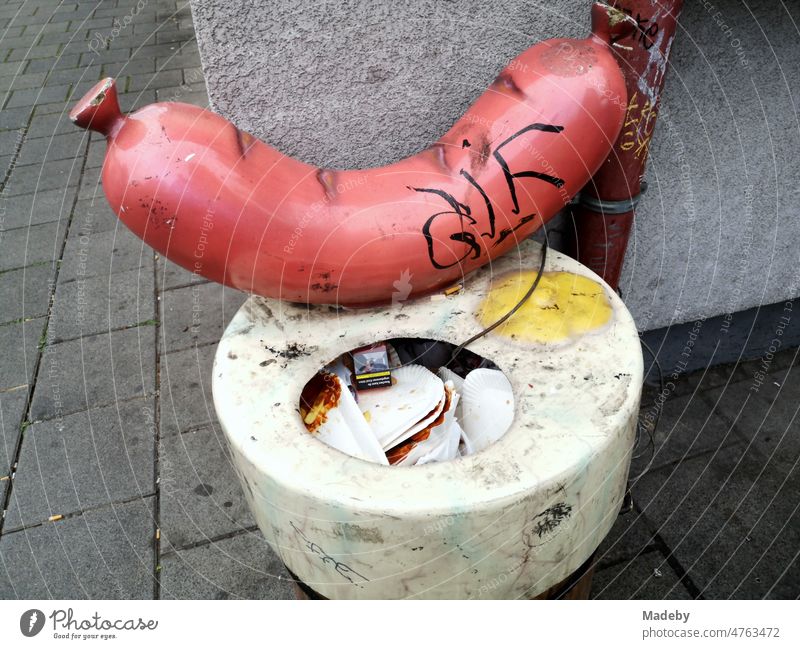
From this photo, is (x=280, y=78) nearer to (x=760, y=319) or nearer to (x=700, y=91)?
(x=700, y=91)

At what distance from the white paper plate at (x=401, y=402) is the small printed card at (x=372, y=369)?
15 millimetres

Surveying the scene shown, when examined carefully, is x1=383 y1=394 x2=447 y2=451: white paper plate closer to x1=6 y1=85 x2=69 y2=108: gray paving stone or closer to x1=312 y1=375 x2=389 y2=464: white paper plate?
x1=312 y1=375 x2=389 y2=464: white paper plate

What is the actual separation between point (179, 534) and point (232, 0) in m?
1.31

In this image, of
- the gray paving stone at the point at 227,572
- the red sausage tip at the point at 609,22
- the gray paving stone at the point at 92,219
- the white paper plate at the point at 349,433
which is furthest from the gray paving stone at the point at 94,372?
the red sausage tip at the point at 609,22

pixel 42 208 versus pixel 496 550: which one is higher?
pixel 496 550

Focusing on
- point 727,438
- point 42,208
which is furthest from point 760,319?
point 42,208

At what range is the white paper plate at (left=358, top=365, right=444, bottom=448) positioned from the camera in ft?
3.84

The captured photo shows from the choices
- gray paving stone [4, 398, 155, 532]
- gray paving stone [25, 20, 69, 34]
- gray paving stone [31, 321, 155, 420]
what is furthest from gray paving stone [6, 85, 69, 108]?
gray paving stone [4, 398, 155, 532]

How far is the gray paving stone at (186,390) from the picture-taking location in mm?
2055

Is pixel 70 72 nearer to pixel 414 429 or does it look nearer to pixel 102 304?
pixel 102 304

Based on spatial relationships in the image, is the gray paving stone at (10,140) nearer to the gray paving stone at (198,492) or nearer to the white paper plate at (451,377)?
the gray paving stone at (198,492)

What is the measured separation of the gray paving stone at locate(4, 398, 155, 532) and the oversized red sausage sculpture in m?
1.02
